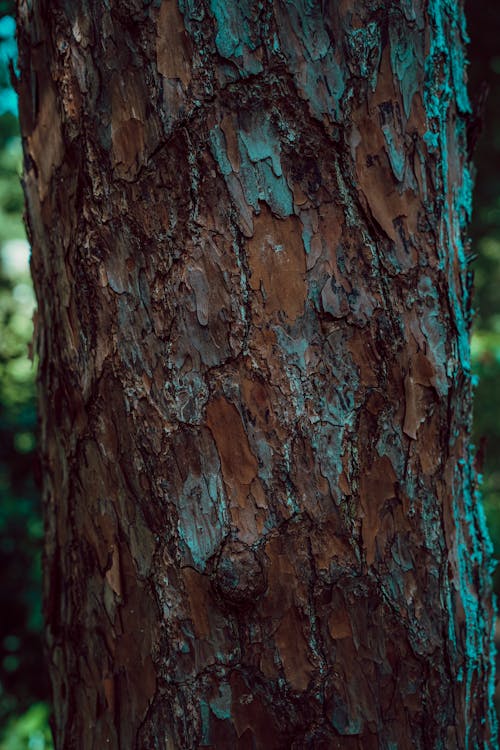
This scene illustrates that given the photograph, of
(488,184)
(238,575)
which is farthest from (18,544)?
(488,184)

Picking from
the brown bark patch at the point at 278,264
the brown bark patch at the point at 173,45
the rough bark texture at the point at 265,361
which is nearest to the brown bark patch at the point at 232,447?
the rough bark texture at the point at 265,361

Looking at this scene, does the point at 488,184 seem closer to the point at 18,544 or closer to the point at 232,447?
the point at 18,544

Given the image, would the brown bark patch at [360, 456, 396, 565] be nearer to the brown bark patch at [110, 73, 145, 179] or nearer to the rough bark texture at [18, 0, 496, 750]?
the rough bark texture at [18, 0, 496, 750]

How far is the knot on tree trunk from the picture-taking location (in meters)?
0.85

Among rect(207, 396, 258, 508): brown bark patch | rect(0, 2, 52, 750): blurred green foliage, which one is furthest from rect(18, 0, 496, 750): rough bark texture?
rect(0, 2, 52, 750): blurred green foliage

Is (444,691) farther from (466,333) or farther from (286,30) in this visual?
(286,30)

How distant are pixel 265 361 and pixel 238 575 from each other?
31 cm

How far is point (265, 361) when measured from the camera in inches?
34.3

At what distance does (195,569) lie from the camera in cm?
87

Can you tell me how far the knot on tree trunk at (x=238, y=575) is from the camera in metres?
0.85

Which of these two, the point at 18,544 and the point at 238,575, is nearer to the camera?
the point at 238,575

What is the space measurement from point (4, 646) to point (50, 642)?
296cm

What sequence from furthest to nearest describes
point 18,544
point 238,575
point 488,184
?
point 488,184 → point 18,544 → point 238,575

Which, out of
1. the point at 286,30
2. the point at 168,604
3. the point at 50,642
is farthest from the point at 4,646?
the point at 286,30
